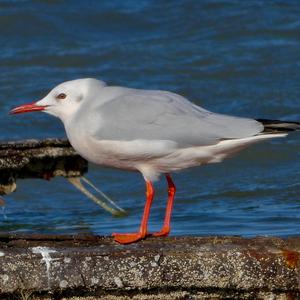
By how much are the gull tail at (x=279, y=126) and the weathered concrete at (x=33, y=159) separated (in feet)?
8.26

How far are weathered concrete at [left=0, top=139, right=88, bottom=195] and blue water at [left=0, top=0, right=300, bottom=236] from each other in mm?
475

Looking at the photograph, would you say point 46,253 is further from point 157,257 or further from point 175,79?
point 175,79

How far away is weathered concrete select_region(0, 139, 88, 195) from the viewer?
27.7 feet

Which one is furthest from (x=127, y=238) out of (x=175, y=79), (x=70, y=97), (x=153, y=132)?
(x=175, y=79)

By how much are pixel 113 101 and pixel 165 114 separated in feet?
1.01

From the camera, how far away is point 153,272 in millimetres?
5527

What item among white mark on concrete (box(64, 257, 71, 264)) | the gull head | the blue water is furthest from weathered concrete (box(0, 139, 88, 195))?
white mark on concrete (box(64, 257, 71, 264))

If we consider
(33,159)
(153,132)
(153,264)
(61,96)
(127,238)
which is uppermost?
(61,96)

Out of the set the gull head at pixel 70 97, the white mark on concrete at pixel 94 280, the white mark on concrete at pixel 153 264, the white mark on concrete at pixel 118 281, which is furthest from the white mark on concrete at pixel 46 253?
the gull head at pixel 70 97

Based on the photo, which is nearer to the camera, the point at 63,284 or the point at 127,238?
the point at 63,284

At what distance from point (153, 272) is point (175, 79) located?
10095mm

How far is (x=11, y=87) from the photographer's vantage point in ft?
50.0

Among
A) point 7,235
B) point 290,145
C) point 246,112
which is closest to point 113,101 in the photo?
point 7,235

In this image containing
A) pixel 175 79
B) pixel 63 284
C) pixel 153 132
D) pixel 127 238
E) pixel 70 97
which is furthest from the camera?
pixel 175 79
